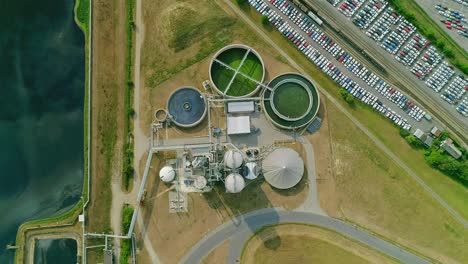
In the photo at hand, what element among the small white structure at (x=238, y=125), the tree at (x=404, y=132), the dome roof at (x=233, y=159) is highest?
the small white structure at (x=238, y=125)

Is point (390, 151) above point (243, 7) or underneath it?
underneath

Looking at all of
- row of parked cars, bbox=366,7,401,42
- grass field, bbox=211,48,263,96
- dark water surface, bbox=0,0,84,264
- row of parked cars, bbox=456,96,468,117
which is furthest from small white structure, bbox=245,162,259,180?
row of parked cars, bbox=456,96,468,117

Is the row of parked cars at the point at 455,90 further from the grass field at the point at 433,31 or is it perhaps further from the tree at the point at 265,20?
the tree at the point at 265,20

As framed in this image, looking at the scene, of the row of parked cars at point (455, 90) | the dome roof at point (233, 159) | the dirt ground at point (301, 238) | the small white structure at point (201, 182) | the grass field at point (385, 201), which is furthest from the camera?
the row of parked cars at point (455, 90)

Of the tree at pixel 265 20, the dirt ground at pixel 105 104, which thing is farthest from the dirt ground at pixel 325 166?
the dirt ground at pixel 105 104

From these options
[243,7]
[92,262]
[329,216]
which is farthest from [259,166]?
[92,262]

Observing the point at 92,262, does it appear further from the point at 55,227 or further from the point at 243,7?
the point at 243,7
